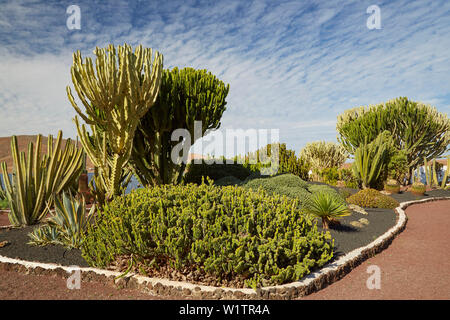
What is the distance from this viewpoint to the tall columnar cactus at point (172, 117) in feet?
30.2

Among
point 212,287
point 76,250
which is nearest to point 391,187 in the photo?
point 212,287

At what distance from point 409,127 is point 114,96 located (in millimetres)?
19412

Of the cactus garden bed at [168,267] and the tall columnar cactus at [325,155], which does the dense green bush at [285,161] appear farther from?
the tall columnar cactus at [325,155]

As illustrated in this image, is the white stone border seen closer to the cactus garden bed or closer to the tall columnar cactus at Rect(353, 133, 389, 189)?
the cactus garden bed

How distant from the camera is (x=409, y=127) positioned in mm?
19281

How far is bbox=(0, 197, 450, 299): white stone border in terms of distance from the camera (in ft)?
11.8

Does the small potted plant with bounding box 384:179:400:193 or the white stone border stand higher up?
the small potted plant with bounding box 384:179:400:193

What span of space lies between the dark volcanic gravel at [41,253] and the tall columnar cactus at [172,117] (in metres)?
4.29

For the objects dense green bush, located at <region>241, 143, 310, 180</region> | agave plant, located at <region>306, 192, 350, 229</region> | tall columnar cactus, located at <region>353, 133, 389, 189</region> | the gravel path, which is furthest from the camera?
dense green bush, located at <region>241, 143, 310, 180</region>

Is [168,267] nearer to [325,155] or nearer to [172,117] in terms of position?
[172,117]

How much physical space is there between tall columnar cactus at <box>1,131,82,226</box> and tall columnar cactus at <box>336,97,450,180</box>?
60.6ft

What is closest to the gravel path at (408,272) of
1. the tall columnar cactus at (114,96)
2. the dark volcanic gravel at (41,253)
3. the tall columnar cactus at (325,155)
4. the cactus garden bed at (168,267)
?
the cactus garden bed at (168,267)

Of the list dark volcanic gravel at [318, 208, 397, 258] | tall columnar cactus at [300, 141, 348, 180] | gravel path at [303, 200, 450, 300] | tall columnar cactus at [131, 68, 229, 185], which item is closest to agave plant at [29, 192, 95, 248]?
tall columnar cactus at [131, 68, 229, 185]
